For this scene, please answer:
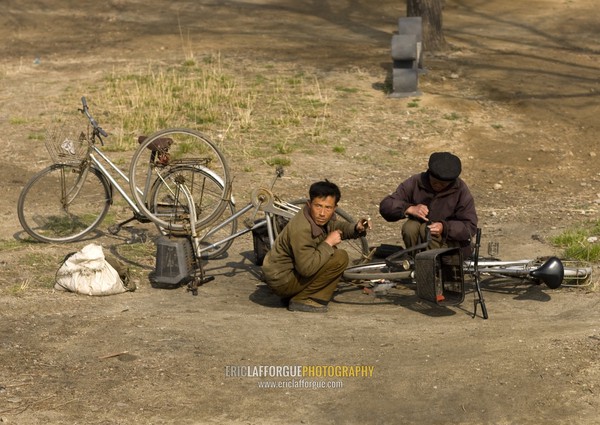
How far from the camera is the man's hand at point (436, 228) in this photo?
8102mm

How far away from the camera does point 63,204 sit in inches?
389

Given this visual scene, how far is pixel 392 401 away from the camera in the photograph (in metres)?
6.16

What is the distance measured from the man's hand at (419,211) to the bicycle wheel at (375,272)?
0.46 metres

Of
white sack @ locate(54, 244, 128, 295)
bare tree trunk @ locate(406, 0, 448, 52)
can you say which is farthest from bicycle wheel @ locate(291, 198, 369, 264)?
bare tree trunk @ locate(406, 0, 448, 52)

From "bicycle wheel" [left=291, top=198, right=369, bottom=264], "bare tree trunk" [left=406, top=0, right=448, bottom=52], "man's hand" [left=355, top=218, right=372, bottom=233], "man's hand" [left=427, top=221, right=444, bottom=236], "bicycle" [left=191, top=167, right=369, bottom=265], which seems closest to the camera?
"man's hand" [left=355, top=218, right=372, bottom=233]

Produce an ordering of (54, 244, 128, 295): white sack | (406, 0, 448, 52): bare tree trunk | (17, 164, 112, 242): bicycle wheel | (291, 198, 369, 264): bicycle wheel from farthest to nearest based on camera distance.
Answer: (406, 0, 448, 52): bare tree trunk → (17, 164, 112, 242): bicycle wheel → (291, 198, 369, 264): bicycle wheel → (54, 244, 128, 295): white sack

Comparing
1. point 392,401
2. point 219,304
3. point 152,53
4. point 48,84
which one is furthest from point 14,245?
point 152,53

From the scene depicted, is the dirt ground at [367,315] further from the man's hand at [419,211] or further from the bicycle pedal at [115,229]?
the man's hand at [419,211]

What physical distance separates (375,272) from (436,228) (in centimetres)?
61

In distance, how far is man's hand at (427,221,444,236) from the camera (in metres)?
8.10

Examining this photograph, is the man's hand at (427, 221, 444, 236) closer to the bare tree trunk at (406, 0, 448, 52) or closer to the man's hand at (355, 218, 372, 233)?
the man's hand at (355, 218, 372, 233)

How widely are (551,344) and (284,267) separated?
216cm

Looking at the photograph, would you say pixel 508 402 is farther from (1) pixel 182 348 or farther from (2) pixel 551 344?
(1) pixel 182 348

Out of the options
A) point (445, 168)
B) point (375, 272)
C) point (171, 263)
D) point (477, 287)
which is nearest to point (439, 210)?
point (445, 168)
